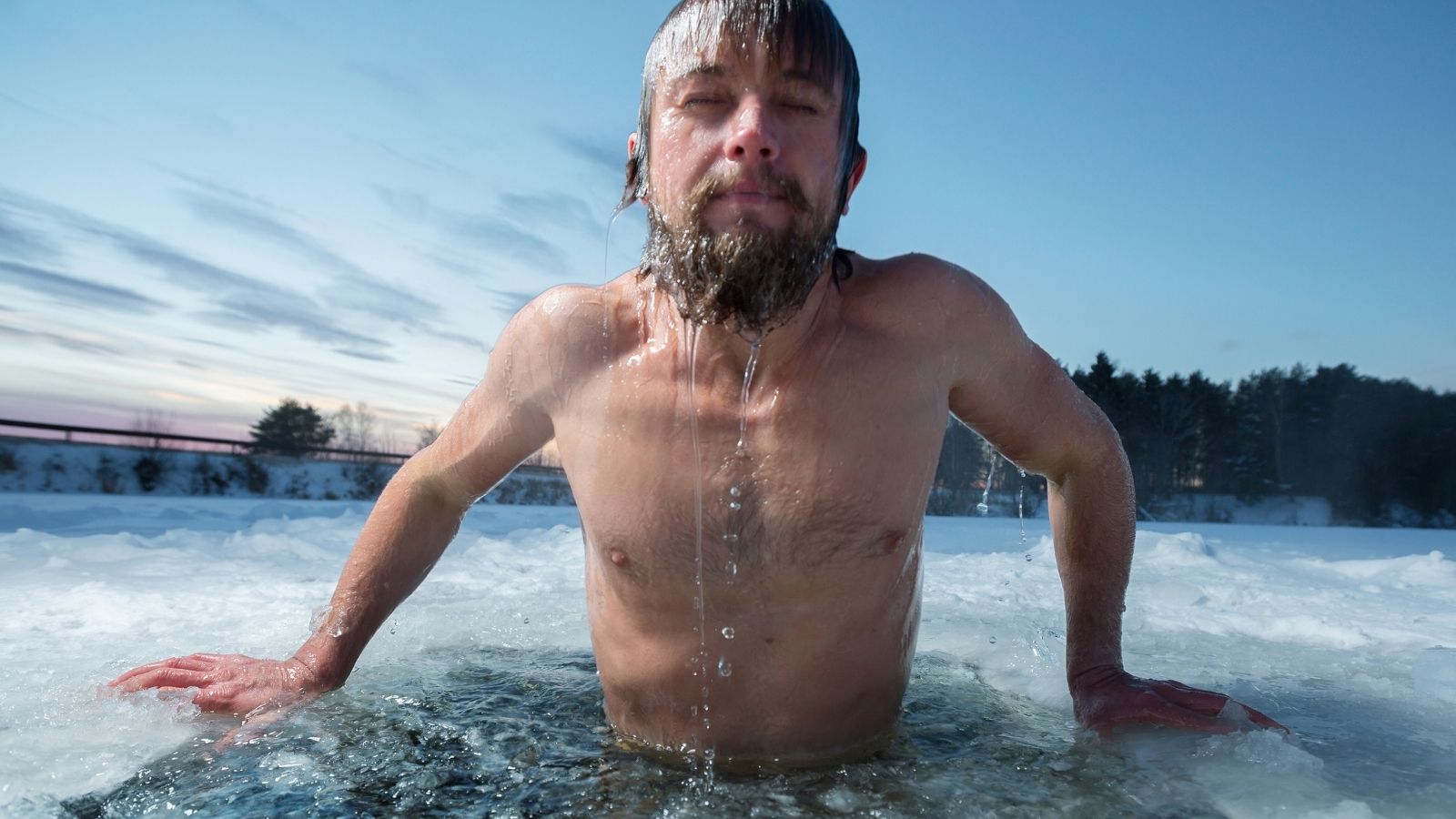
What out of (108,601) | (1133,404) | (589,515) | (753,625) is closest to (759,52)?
(589,515)

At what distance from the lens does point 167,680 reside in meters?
1.67

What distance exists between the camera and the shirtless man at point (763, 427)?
141 cm

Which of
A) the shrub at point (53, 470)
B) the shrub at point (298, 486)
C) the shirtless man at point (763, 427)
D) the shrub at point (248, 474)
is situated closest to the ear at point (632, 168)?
the shirtless man at point (763, 427)

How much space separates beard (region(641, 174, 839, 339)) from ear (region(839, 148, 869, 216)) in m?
0.12

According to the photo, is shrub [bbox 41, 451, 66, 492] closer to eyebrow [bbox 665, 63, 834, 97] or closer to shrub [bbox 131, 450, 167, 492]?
shrub [bbox 131, 450, 167, 492]

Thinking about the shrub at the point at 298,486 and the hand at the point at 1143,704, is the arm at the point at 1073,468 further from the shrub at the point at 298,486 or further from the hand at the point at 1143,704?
the shrub at the point at 298,486

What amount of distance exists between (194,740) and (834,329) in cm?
136

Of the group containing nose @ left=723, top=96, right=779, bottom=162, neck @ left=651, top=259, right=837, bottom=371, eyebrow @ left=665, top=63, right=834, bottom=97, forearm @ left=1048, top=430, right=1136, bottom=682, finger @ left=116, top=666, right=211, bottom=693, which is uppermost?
eyebrow @ left=665, top=63, right=834, bottom=97

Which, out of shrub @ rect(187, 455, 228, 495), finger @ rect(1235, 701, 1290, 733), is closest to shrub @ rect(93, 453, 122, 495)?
shrub @ rect(187, 455, 228, 495)

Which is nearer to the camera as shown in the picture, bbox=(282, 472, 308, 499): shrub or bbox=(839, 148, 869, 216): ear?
bbox=(839, 148, 869, 216): ear

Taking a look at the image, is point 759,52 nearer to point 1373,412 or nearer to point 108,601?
point 108,601

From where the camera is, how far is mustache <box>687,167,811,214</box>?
1349mm

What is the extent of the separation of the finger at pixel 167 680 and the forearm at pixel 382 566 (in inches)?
6.8

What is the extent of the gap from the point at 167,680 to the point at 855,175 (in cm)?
171
